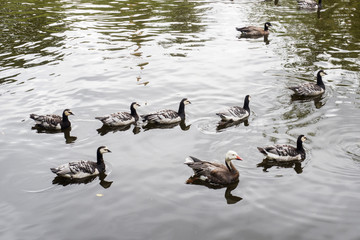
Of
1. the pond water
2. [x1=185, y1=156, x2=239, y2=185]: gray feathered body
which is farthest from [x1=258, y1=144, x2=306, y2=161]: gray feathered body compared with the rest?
[x1=185, y1=156, x2=239, y2=185]: gray feathered body

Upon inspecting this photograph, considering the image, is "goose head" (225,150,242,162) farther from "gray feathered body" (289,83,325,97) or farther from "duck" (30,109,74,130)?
"gray feathered body" (289,83,325,97)

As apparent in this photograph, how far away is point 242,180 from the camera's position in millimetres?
14844

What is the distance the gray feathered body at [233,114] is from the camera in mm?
18888

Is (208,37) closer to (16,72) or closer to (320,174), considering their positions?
(16,72)

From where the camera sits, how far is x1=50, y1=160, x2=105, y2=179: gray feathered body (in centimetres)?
1465

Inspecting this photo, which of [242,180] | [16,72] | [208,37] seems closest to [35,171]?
[242,180]

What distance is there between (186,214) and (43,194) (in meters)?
4.57

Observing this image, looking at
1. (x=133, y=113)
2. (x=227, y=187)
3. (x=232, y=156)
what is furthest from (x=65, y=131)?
(x=227, y=187)

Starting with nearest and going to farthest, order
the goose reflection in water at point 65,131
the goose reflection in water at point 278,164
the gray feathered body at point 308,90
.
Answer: the goose reflection in water at point 278,164 < the goose reflection in water at point 65,131 < the gray feathered body at point 308,90

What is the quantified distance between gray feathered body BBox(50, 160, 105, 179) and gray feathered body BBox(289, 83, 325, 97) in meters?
10.7

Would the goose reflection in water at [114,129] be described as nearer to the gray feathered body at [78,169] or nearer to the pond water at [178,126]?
the pond water at [178,126]

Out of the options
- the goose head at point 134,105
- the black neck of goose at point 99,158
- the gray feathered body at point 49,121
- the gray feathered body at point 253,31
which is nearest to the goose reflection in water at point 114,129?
the goose head at point 134,105

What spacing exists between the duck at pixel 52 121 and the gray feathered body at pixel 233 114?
6.33m

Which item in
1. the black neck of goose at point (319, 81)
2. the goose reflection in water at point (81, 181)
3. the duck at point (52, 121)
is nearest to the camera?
the goose reflection in water at point (81, 181)
